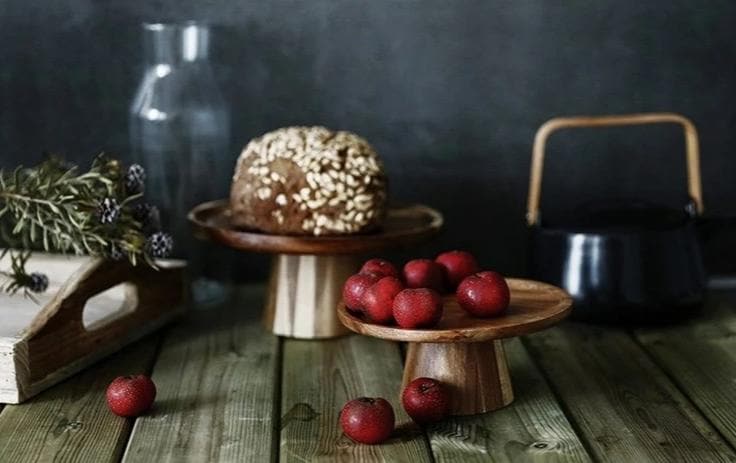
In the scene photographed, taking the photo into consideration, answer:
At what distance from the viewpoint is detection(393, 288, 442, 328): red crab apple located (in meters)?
1.23

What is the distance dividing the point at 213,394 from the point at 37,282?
0.30 meters

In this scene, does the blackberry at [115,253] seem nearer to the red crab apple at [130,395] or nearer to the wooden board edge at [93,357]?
the wooden board edge at [93,357]

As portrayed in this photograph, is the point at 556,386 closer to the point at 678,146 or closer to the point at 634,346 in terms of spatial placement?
the point at 634,346

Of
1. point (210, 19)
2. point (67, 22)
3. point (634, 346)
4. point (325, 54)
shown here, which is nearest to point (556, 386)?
point (634, 346)

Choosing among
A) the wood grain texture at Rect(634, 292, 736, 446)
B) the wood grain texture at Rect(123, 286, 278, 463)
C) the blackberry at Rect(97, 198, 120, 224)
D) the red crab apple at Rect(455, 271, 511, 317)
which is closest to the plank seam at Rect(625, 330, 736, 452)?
the wood grain texture at Rect(634, 292, 736, 446)

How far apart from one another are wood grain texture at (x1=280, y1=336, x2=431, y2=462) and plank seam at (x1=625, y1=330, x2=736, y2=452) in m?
0.33

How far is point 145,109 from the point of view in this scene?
1.75 meters

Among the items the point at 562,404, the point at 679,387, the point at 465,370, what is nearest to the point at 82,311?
the point at 465,370

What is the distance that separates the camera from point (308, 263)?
5.22 feet

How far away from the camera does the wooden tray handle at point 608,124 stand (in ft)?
5.59

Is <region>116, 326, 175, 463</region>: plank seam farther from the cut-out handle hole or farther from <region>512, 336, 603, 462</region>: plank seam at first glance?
<region>512, 336, 603, 462</region>: plank seam

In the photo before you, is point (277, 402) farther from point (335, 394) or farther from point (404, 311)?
point (404, 311)

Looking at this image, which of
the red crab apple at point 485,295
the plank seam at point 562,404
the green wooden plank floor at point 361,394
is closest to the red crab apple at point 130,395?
the green wooden plank floor at point 361,394

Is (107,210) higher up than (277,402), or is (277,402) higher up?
(107,210)
